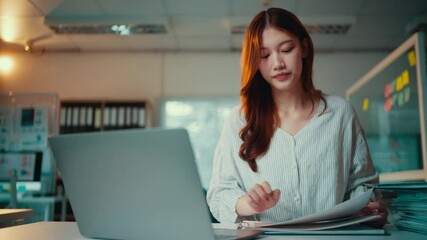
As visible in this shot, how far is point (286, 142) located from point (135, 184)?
59 centimetres

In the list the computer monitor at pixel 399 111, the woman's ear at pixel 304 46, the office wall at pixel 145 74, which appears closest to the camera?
the woman's ear at pixel 304 46

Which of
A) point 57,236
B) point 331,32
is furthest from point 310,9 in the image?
point 57,236

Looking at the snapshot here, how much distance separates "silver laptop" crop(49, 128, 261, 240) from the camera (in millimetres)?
574

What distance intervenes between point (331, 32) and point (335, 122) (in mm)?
3655

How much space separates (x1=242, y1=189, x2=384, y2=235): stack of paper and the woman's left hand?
0.23 ft

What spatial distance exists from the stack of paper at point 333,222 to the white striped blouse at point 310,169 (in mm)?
247

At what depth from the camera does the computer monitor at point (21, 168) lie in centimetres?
388

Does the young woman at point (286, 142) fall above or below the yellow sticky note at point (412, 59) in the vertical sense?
below

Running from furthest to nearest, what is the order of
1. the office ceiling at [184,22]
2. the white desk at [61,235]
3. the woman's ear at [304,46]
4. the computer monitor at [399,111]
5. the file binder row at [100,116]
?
1. the file binder row at [100,116]
2. the office ceiling at [184,22]
3. the computer monitor at [399,111]
4. the woman's ear at [304,46]
5. the white desk at [61,235]

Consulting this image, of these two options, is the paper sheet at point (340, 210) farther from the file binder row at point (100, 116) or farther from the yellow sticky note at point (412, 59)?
the file binder row at point (100, 116)

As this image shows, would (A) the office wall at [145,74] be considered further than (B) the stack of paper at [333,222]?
Yes

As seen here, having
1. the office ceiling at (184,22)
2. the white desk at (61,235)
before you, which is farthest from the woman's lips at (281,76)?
the office ceiling at (184,22)

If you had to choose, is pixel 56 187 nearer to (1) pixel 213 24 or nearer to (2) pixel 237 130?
(1) pixel 213 24

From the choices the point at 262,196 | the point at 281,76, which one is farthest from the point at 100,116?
the point at 262,196
